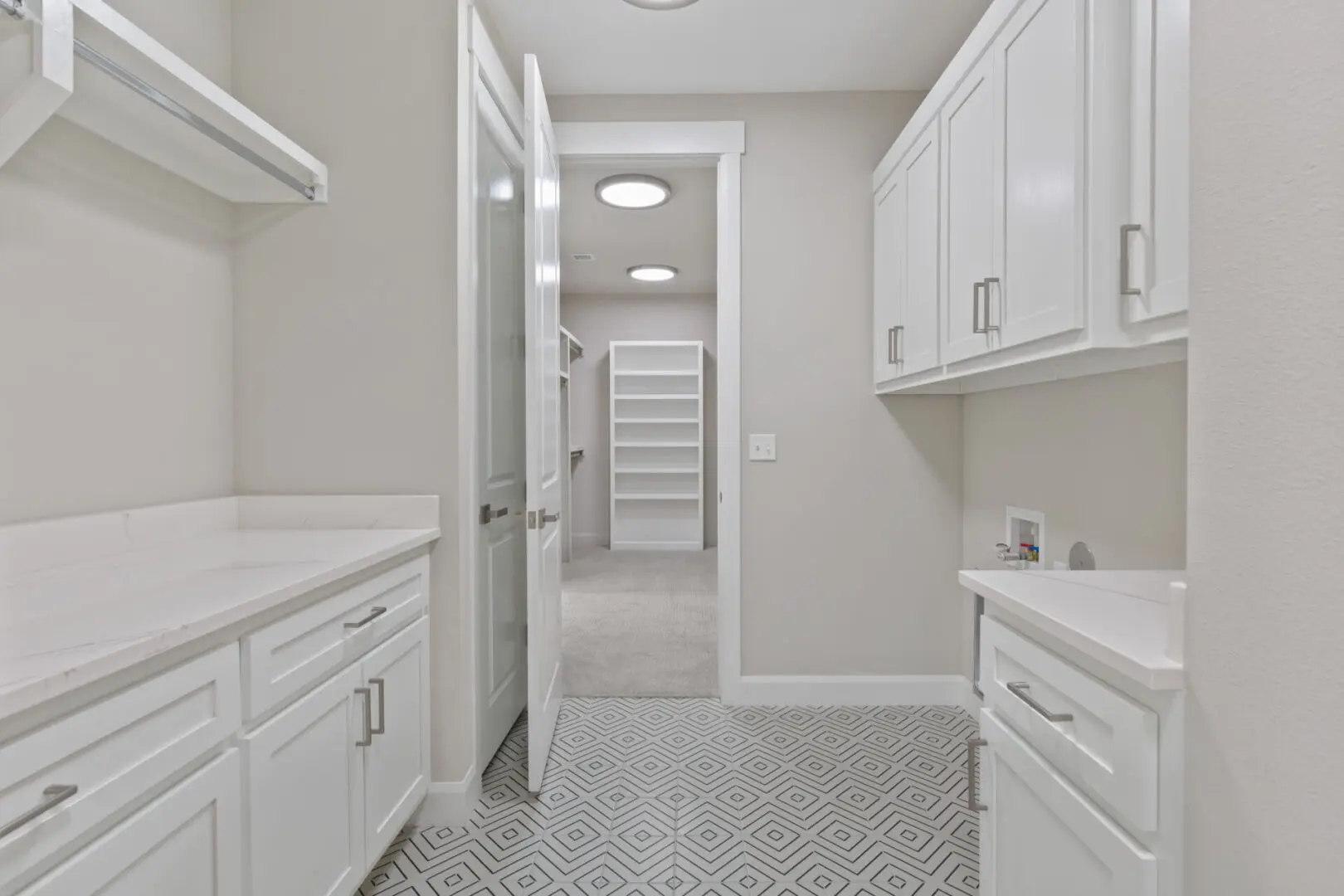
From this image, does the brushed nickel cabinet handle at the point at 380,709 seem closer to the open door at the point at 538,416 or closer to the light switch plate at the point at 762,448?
the open door at the point at 538,416

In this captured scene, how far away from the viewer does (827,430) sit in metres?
2.89

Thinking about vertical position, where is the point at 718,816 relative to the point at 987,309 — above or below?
below

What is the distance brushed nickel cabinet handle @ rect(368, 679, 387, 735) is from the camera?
1561 millimetres

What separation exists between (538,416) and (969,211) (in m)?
1.41

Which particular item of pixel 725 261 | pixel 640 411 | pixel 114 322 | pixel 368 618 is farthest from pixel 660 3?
pixel 640 411

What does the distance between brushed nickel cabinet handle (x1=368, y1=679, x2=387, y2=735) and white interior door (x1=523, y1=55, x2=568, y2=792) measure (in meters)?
0.58

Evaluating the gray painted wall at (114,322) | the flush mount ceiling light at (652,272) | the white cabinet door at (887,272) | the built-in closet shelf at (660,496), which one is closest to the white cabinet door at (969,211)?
the white cabinet door at (887,272)

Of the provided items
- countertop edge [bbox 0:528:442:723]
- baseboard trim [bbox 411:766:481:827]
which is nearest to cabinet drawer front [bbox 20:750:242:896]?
countertop edge [bbox 0:528:442:723]

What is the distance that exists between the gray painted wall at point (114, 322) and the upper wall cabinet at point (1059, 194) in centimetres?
206

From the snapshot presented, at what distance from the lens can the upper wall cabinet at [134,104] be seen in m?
1.03

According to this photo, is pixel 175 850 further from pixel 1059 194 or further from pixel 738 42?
pixel 738 42

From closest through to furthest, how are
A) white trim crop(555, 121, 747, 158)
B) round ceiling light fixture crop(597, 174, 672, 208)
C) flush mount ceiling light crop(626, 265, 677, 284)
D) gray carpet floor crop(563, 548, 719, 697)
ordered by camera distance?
white trim crop(555, 121, 747, 158) → gray carpet floor crop(563, 548, 719, 697) → round ceiling light fixture crop(597, 174, 672, 208) → flush mount ceiling light crop(626, 265, 677, 284)

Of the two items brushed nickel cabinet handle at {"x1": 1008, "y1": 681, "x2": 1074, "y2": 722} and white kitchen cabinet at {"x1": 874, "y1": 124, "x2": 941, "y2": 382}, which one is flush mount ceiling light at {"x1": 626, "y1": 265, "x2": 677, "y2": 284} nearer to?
white kitchen cabinet at {"x1": 874, "y1": 124, "x2": 941, "y2": 382}

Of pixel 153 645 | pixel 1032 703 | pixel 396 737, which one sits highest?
pixel 153 645
